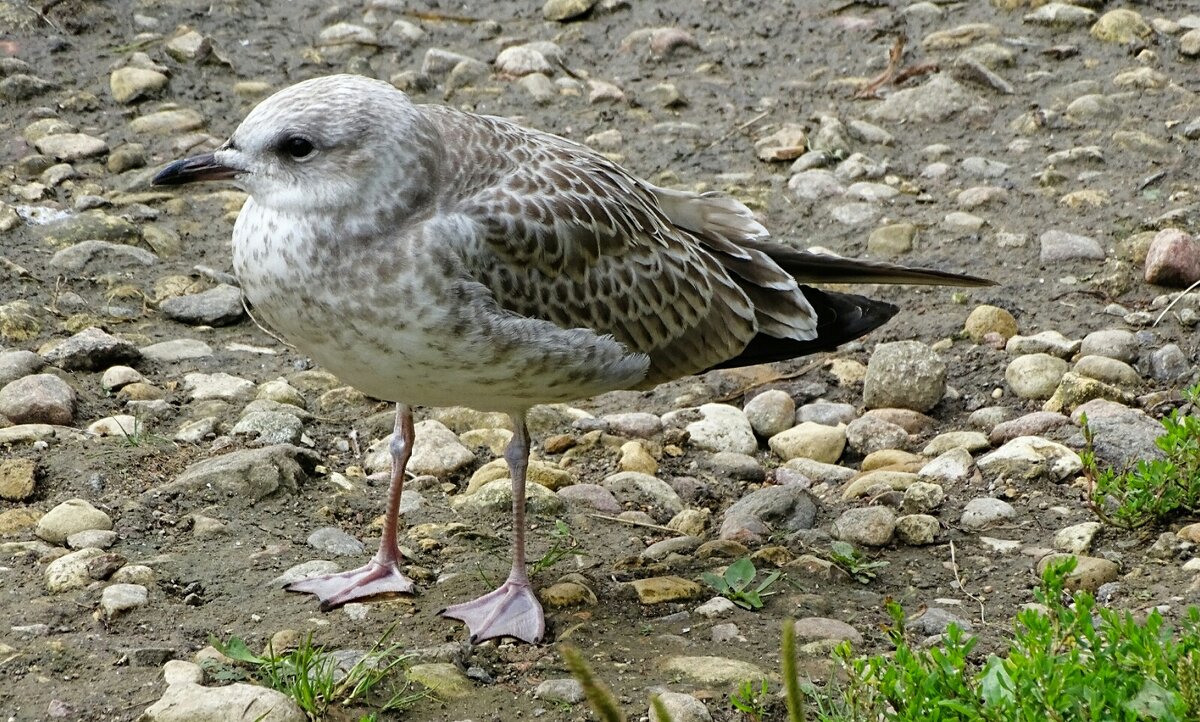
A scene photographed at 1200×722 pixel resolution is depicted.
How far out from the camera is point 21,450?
5375 mm

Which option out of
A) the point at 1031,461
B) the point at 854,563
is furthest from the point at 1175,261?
the point at 854,563

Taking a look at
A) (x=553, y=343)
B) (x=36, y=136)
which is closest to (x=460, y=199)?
(x=553, y=343)

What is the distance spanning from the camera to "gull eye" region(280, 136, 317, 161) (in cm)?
450

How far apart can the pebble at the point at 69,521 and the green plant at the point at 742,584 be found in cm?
208

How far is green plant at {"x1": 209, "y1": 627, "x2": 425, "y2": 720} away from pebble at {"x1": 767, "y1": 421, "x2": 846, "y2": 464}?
2.38 meters

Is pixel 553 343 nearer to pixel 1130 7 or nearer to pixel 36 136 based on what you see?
pixel 36 136

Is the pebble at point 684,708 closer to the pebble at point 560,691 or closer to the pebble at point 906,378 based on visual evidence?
the pebble at point 560,691

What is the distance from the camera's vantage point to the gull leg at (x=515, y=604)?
451 centimetres

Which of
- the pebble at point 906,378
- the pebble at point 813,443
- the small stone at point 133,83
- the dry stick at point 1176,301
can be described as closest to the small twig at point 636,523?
the pebble at point 813,443

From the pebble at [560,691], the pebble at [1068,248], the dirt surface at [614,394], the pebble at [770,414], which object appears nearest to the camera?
the pebble at [560,691]

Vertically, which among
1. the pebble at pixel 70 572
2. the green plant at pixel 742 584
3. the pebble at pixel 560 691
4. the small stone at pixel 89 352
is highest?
the small stone at pixel 89 352

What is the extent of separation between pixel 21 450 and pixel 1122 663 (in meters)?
3.97

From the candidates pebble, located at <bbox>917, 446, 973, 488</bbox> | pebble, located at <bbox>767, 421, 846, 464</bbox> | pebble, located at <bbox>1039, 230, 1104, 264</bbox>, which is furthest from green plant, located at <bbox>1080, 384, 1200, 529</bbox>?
pebble, located at <bbox>1039, 230, 1104, 264</bbox>

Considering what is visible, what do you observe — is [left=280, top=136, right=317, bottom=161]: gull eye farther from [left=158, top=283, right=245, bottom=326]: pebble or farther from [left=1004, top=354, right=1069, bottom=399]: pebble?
[left=1004, top=354, right=1069, bottom=399]: pebble
